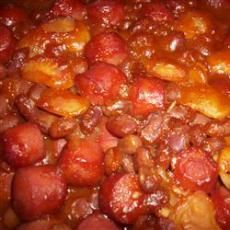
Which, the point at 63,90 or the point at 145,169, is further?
the point at 63,90

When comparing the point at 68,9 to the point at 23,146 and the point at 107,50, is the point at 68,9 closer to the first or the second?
the point at 107,50

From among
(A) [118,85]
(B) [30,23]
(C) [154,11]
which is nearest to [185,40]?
(C) [154,11]

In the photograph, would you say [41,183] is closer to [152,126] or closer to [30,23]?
[152,126]

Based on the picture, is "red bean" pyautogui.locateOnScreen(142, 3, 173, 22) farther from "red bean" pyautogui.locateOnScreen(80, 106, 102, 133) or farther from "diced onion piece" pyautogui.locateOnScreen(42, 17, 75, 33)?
"red bean" pyautogui.locateOnScreen(80, 106, 102, 133)

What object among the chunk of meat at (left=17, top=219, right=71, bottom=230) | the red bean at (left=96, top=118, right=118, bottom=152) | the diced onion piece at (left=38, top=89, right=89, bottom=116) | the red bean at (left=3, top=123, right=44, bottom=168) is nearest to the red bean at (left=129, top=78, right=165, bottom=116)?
the red bean at (left=96, top=118, right=118, bottom=152)

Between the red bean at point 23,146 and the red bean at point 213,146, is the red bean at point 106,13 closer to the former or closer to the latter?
the red bean at point 23,146

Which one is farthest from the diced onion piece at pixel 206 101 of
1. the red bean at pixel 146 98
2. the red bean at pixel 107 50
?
the red bean at pixel 107 50

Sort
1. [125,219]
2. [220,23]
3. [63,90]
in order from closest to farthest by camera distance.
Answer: [125,219]
[63,90]
[220,23]
